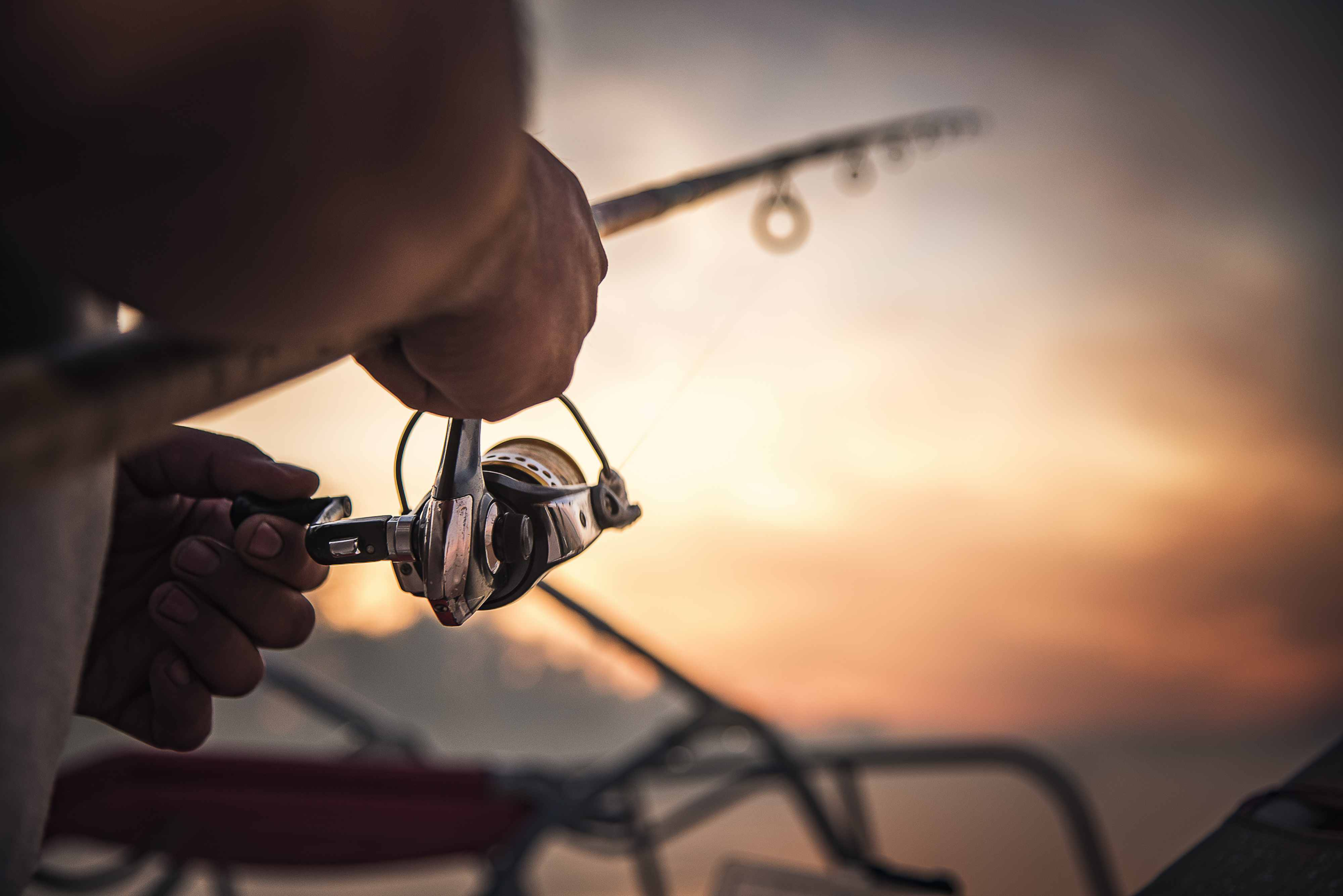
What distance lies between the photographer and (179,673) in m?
0.90

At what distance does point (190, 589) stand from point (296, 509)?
0.18 m

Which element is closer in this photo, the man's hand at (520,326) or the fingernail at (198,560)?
the man's hand at (520,326)

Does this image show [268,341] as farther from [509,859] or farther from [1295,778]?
[509,859]

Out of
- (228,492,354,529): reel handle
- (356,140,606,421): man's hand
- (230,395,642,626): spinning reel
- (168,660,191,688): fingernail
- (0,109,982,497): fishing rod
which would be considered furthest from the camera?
(168,660,191,688): fingernail

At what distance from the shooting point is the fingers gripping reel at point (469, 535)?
2.10 feet

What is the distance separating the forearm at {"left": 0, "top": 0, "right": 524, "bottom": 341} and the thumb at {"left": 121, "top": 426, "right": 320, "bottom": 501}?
55 cm

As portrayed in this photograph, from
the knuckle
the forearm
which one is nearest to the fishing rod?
the forearm

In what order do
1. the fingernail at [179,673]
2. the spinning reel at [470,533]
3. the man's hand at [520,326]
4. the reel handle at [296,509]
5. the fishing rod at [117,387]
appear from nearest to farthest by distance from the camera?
the fishing rod at [117,387] → the man's hand at [520,326] → the spinning reel at [470,533] → the reel handle at [296,509] → the fingernail at [179,673]

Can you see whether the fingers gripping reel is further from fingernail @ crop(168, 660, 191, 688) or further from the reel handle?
fingernail @ crop(168, 660, 191, 688)

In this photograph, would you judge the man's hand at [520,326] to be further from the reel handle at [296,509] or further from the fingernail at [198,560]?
the fingernail at [198,560]

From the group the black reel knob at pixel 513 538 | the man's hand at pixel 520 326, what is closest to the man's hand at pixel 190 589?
the black reel knob at pixel 513 538

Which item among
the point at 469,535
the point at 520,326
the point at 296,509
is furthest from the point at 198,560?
the point at 520,326

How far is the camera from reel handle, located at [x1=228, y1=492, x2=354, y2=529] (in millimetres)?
773

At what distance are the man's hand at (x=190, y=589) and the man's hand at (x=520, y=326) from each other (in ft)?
1.24
